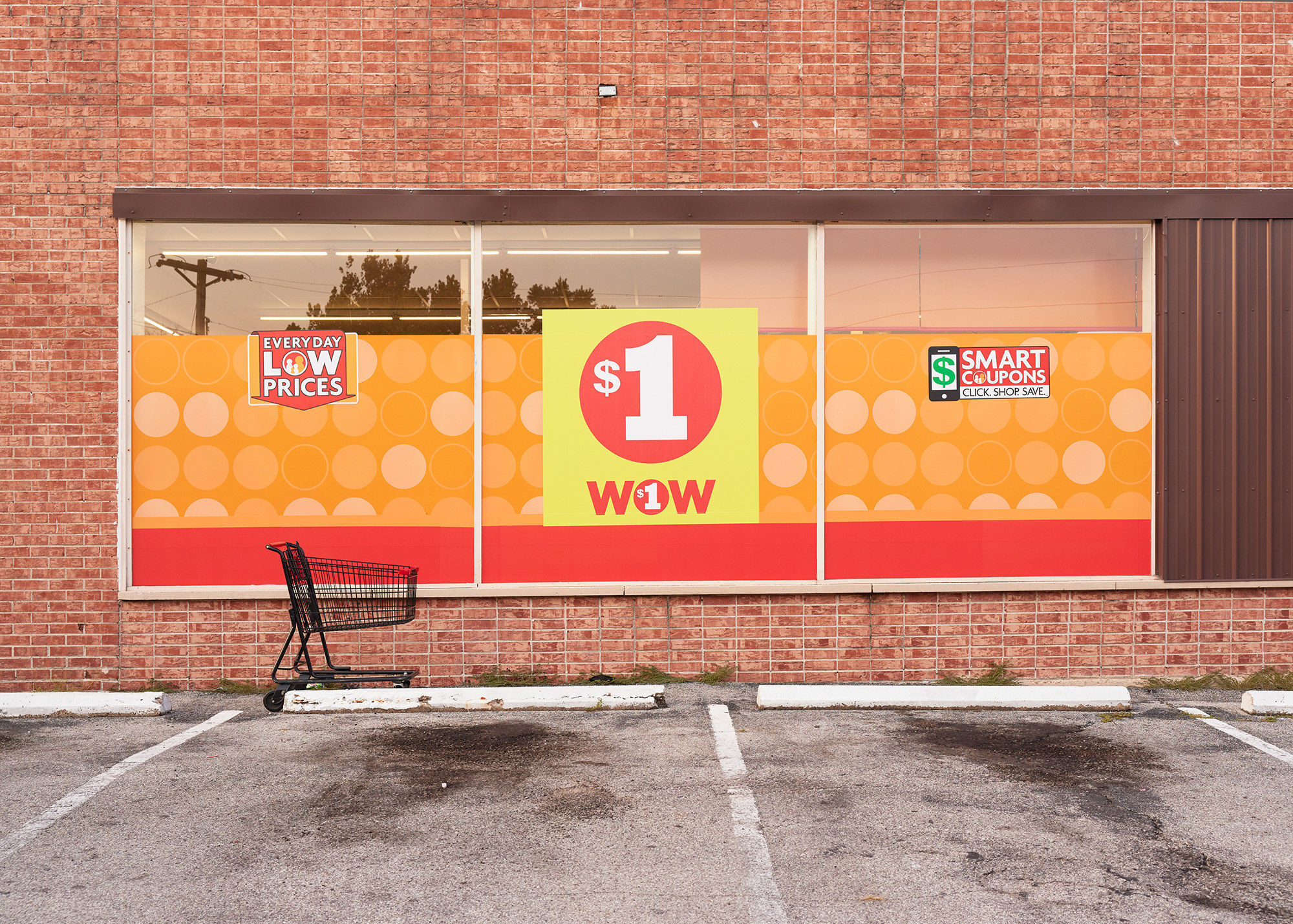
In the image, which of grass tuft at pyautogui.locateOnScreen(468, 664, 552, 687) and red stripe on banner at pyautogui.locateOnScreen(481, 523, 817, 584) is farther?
red stripe on banner at pyautogui.locateOnScreen(481, 523, 817, 584)

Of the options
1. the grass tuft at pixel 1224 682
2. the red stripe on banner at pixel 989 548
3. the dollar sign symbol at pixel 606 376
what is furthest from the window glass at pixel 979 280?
the grass tuft at pixel 1224 682

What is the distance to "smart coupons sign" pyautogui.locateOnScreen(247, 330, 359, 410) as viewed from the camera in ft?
24.4

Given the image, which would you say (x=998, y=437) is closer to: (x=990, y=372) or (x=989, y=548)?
(x=990, y=372)

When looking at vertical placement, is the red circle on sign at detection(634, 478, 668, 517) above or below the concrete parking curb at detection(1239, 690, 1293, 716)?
above

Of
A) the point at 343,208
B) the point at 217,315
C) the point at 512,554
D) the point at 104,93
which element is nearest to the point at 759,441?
the point at 512,554

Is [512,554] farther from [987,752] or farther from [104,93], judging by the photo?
[104,93]

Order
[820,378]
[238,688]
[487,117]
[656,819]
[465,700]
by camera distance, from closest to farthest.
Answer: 1. [656,819]
2. [465,700]
3. [238,688]
4. [487,117]
5. [820,378]

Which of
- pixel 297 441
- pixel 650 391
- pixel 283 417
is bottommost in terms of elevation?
pixel 297 441

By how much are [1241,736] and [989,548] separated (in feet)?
7.21

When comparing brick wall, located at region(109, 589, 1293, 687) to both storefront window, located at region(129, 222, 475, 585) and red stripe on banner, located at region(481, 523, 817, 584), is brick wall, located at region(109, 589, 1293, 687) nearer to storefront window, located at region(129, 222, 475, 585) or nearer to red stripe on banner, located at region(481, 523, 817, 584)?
red stripe on banner, located at region(481, 523, 817, 584)

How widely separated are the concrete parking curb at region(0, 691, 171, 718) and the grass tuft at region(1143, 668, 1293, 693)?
7.85 metres

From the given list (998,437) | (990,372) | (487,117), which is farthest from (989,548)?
(487,117)

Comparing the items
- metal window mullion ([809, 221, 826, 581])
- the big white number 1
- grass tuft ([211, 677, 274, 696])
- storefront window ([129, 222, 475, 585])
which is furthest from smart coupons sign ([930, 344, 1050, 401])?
grass tuft ([211, 677, 274, 696])

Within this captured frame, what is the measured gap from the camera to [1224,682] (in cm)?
734
